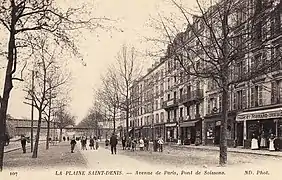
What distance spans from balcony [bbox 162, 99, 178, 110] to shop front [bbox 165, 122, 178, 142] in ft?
5.17

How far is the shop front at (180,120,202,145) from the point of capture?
3191 cm

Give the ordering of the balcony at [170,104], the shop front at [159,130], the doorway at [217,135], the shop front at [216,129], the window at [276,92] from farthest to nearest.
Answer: the shop front at [159,130] → the balcony at [170,104] → the doorway at [217,135] → the shop front at [216,129] → the window at [276,92]

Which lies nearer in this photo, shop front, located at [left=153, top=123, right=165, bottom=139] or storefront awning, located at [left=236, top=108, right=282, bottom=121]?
storefront awning, located at [left=236, top=108, right=282, bottom=121]

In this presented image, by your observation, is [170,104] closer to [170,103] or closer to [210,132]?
[170,103]

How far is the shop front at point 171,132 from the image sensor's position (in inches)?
1487

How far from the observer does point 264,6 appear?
32.0ft

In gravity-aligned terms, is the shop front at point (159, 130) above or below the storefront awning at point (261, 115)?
below

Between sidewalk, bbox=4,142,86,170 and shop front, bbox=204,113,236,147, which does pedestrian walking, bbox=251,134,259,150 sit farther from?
sidewalk, bbox=4,142,86,170

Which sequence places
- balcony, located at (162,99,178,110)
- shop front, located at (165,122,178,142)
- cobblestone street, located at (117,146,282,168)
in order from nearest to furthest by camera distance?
cobblestone street, located at (117,146,282,168)
balcony, located at (162,99,178,110)
shop front, located at (165,122,178,142)

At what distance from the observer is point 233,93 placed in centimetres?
2530

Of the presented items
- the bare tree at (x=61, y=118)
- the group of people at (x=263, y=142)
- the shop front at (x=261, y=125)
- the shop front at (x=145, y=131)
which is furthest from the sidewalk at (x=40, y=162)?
the shop front at (x=145, y=131)

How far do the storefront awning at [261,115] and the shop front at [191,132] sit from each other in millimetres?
7883

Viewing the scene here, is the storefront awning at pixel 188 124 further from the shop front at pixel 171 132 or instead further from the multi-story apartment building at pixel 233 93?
the shop front at pixel 171 132

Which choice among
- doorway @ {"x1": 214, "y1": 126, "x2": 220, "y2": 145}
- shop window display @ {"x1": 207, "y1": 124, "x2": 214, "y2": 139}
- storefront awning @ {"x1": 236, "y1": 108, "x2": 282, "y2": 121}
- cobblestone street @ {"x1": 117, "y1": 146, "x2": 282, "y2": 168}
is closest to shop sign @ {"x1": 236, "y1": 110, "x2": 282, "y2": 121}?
storefront awning @ {"x1": 236, "y1": 108, "x2": 282, "y2": 121}
